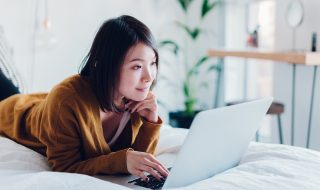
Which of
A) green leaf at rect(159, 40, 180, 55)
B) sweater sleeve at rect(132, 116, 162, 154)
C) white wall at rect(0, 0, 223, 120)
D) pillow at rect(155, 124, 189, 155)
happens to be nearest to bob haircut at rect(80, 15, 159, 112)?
sweater sleeve at rect(132, 116, 162, 154)

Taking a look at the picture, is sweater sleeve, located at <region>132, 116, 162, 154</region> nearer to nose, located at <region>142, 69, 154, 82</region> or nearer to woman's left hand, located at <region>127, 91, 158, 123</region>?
woman's left hand, located at <region>127, 91, 158, 123</region>

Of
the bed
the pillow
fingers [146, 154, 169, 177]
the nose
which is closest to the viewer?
the bed

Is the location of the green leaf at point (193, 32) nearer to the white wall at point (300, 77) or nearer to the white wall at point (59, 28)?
the white wall at point (59, 28)

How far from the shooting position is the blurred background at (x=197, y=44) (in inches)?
102

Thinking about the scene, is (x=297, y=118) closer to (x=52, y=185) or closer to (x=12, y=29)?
(x=12, y=29)

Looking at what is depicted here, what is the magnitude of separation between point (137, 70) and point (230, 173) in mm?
333

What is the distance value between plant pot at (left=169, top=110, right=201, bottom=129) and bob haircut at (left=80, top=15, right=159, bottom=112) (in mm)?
2200

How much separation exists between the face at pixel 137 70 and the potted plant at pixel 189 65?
7.14 ft

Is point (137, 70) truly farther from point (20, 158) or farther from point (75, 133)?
point (20, 158)

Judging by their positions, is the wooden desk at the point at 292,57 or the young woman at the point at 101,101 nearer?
the young woman at the point at 101,101

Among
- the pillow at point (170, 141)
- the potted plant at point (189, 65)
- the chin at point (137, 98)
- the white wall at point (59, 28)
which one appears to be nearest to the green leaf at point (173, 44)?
the potted plant at point (189, 65)

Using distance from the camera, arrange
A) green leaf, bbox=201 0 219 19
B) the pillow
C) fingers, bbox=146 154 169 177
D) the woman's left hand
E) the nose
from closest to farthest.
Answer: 1. fingers, bbox=146 154 169 177
2. the nose
3. the woman's left hand
4. the pillow
5. green leaf, bbox=201 0 219 19

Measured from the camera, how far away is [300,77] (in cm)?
264

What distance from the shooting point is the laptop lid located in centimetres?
85
